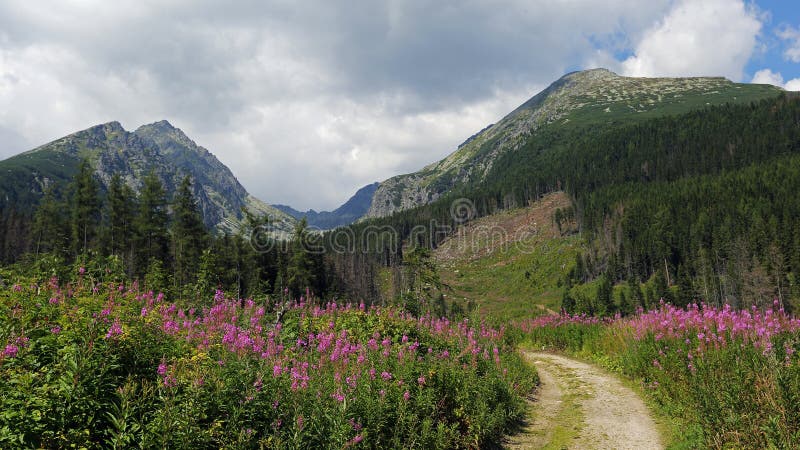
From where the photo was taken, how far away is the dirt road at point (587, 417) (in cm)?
761

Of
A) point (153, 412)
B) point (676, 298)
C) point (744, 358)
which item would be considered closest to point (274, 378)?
point (153, 412)

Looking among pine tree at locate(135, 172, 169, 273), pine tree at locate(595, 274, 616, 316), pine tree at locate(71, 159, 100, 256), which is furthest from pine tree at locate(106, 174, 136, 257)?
pine tree at locate(595, 274, 616, 316)

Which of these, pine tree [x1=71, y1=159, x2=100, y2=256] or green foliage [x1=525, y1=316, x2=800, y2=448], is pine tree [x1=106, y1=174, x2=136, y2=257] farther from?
green foliage [x1=525, y1=316, x2=800, y2=448]

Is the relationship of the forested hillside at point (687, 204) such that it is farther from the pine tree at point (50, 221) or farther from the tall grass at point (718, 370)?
the pine tree at point (50, 221)

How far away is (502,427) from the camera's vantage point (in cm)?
800

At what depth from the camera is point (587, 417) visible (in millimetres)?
8914

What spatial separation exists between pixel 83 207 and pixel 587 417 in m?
51.1

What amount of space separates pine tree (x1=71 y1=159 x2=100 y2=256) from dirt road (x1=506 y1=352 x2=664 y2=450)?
48245 mm

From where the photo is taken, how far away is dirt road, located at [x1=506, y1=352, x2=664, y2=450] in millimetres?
7613

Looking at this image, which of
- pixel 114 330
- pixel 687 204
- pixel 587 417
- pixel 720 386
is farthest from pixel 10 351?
pixel 687 204

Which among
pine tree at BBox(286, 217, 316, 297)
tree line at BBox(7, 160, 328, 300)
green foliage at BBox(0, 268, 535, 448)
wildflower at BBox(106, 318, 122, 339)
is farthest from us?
pine tree at BBox(286, 217, 316, 297)

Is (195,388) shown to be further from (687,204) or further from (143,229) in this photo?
(687,204)

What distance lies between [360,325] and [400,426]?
3887mm

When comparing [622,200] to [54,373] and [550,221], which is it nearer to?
[550,221]
